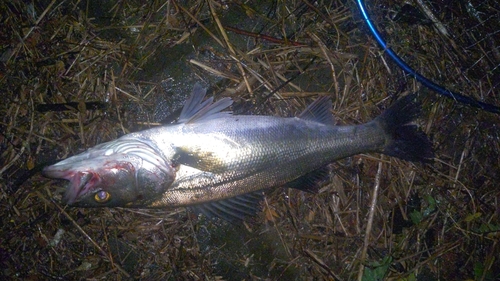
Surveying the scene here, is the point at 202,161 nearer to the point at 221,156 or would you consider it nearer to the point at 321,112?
the point at 221,156

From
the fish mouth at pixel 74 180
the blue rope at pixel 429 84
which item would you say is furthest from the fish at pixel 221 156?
the blue rope at pixel 429 84

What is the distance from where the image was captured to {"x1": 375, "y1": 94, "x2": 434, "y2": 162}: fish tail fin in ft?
9.62

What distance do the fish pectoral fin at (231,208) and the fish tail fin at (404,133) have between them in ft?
4.16

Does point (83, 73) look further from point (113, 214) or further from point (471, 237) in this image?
point (471, 237)

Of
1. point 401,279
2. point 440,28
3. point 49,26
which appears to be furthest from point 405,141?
point 49,26

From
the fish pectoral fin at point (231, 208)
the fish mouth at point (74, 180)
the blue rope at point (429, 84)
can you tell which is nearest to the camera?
the fish mouth at point (74, 180)

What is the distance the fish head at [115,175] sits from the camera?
232 cm

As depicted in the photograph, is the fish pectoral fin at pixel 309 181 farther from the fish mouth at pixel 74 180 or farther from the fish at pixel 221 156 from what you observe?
the fish mouth at pixel 74 180

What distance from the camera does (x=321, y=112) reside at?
295 cm

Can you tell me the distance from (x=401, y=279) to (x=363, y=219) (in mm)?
704

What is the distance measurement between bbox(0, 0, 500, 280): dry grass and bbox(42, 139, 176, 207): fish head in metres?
0.79

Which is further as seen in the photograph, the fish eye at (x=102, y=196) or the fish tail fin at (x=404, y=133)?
the fish tail fin at (x=404, y=133)

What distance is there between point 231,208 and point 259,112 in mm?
984

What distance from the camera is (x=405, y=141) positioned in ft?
9.76
